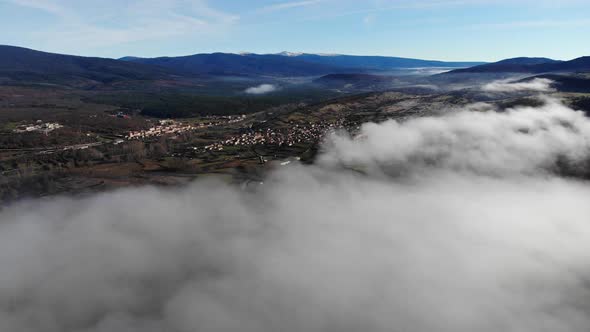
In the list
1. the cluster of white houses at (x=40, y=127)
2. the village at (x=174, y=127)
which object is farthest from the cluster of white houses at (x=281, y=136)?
the cluster of white houses at (x=40, y=127)

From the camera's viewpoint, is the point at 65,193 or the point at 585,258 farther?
the point at 65,193

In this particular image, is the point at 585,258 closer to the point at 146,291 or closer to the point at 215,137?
the point at 146,291

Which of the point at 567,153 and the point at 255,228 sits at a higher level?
the point at 567,153

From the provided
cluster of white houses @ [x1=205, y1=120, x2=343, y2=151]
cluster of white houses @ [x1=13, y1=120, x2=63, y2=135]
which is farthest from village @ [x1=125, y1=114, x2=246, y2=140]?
cluster of white houses @ [x1=205, y1=120, x2=343, y2=151]

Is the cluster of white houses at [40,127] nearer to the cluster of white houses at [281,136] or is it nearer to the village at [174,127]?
the village at [174,127]

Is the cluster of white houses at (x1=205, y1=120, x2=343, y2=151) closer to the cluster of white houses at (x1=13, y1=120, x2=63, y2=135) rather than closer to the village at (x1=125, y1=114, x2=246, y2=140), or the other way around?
the village at (x1=125, y1=114, x2=246, y2=140)

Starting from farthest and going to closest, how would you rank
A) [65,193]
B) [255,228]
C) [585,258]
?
1. [65,193]
2. [255,228]
3. [585,258]

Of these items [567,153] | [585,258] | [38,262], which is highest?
[567,153]

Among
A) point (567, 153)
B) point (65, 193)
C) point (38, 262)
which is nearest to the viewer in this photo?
point (38, 262)

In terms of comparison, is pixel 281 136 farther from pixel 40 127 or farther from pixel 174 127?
pixel 40 127

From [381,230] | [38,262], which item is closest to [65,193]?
[38,262]
